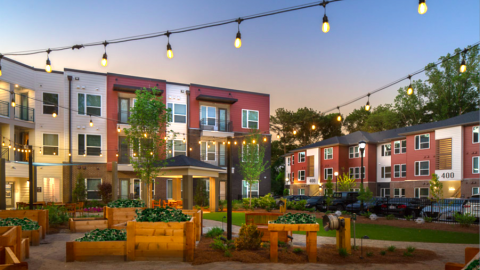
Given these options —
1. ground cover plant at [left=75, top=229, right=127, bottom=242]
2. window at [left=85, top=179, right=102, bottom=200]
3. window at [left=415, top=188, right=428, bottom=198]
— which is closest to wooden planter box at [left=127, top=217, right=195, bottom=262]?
ground cover plant at [left=75, top=229, right=127, bottom=242]

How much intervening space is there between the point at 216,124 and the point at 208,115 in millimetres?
1097

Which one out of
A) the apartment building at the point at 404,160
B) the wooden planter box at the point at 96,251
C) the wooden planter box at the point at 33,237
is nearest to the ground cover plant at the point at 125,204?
the wooden planter box at the point at 33,237

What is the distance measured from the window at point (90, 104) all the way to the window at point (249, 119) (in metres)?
13.1

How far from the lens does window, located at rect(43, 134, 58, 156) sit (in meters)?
29.9

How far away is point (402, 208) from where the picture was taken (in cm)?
2523

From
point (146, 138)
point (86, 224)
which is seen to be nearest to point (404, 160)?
point (146, 138)

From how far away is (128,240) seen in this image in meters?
9.30

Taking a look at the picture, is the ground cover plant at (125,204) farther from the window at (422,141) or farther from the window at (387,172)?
the window at (387,172)

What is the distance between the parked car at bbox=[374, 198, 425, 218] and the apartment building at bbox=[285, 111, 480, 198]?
11651mm

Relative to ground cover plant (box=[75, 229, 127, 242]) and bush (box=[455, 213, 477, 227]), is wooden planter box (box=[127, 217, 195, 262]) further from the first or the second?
bush (box=[455, 213, 477, 227])

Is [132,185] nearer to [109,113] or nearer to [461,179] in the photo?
[109,113]

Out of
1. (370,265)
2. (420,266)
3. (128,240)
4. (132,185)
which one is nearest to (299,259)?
(370,265)

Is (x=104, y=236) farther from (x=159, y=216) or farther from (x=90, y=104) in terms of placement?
(x=90, y=104)

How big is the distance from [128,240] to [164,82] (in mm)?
25562
